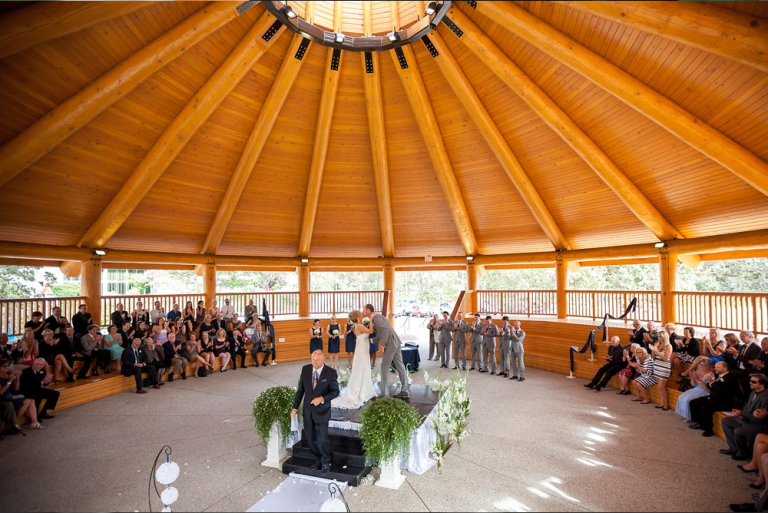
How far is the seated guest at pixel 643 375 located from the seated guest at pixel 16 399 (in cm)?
1121

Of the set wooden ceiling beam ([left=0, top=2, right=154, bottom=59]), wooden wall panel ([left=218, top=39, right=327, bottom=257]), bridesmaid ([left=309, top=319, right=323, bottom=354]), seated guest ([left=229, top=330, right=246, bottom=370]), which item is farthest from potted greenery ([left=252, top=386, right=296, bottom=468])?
wooden wall panel ([left=218, top=39, right=327, bottom=257])

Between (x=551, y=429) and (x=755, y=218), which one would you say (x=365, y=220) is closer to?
(x=551, y=429)

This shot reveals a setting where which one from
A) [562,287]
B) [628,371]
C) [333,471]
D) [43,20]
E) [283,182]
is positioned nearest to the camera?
[333,471]

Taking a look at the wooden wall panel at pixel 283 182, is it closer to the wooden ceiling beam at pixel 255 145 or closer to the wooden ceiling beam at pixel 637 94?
the wooden ceiling beam at pixel 255 145

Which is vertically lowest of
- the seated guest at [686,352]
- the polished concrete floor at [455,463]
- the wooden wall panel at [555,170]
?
the polished concrete floor at [455,463]

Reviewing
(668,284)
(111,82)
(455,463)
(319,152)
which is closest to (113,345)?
(111,82)

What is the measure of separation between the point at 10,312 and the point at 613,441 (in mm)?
12632

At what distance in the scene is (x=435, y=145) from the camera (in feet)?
37.1

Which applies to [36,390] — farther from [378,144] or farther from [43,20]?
[378,144]

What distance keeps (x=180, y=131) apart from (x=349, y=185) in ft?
17.3

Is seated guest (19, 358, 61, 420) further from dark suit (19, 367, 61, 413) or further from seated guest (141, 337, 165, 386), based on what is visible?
seated guest (141, 337, 165, 386)

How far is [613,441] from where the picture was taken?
6.33m

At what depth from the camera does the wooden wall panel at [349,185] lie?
427 inches

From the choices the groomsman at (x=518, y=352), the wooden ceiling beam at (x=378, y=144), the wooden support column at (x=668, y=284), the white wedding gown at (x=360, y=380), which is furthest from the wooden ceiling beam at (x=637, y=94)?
the white wedding gown at (x=360, y=380)
